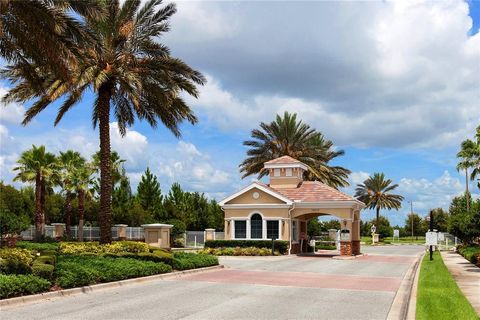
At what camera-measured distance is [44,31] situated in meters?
16.5

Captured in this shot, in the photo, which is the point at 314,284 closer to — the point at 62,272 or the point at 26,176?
the point at 62,272

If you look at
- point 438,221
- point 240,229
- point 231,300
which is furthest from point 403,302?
point 438,221

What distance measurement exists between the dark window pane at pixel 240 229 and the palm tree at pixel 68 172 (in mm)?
16009

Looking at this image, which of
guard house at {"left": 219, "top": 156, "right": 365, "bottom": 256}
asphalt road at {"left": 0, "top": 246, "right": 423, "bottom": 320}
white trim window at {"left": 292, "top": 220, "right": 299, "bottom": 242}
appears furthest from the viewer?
white trim window at {"left": 292, "top": 220, "right": 299, "bottom": 242}

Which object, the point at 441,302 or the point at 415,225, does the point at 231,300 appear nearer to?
the point at 441,302

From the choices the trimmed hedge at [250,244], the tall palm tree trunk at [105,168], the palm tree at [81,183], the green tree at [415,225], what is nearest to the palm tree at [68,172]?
the palm tree at [81,183]

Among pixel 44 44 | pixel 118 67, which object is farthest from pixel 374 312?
pixel 118 67

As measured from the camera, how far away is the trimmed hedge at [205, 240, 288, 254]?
35.7 meters

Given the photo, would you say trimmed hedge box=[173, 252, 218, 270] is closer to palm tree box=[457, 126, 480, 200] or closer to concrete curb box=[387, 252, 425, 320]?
concrete curb box=[387, 252, 425, 320]

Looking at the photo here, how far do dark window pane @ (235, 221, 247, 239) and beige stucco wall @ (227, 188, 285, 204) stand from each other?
1.50 meters

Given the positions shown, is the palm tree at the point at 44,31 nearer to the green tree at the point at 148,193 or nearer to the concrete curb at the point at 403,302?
the concrete curb at the point at 403,302

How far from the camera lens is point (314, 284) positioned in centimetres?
1802

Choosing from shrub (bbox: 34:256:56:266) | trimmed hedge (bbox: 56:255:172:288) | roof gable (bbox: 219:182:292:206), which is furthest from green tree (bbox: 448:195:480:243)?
shrub (bbox: 34:256:56:266)

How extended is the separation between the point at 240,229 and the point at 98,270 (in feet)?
74.6
